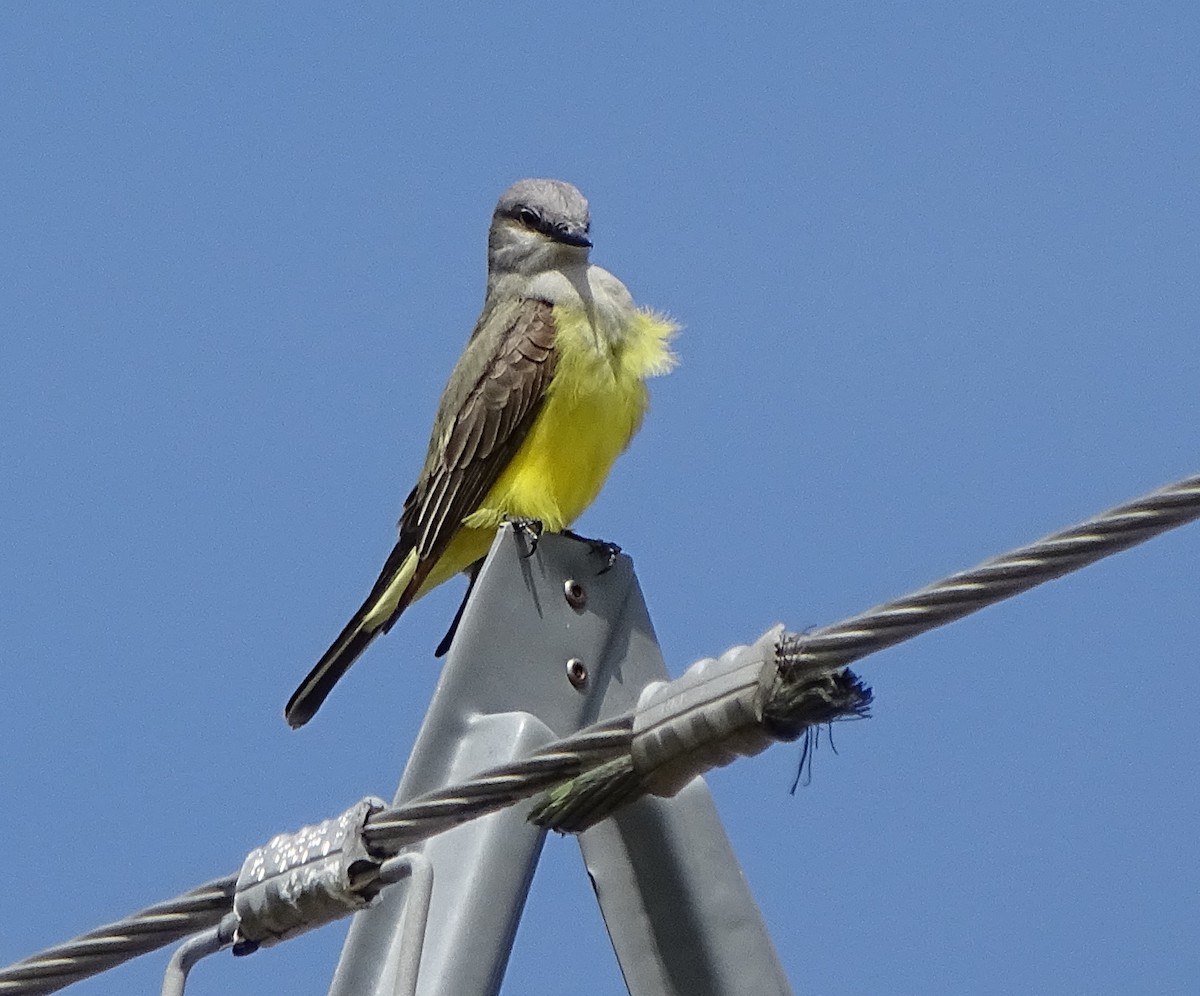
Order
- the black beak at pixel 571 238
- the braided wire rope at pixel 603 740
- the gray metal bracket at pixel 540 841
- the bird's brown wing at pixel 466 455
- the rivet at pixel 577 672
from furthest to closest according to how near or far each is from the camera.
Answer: the black beak at pixel 571 238 → the bird's brown wing at pixel 466 455 → the rivet at pixel 577 672 → the gray metal bracket at pixel 540 841 → the braided wire rope at pixel 603 740

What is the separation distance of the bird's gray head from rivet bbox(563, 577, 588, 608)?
3.97 meters

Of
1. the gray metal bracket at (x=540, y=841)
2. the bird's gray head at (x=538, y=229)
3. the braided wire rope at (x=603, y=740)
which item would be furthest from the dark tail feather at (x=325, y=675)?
the braided wire rope at (x=603, y=740)

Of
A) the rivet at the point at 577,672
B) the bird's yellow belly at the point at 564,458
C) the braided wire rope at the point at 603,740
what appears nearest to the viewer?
the braided wire rope at the point at 603,740

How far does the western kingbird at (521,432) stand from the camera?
7.17 meters

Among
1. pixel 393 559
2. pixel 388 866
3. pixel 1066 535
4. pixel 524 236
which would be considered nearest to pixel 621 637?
pixel 388 866

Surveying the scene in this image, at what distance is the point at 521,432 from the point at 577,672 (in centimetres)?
297

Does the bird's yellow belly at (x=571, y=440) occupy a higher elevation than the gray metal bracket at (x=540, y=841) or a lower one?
higher

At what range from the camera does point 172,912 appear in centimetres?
360

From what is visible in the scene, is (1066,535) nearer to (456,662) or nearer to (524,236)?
(456,662)

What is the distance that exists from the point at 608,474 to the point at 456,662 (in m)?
3.16

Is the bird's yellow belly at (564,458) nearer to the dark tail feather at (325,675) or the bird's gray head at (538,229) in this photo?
the dark tail feather at (325,675)

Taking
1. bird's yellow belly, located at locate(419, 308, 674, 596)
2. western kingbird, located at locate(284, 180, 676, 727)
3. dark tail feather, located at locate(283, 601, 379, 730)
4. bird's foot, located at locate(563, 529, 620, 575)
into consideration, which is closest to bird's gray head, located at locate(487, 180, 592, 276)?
western kingbird, located at locate(284, 180, 676, 727)

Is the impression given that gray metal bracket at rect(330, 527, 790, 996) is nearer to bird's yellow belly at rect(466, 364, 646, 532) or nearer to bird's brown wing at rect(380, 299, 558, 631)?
bird's yellow belly at rect(466, 364, 646, 532)

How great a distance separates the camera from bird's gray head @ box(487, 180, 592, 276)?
27.2 feet
